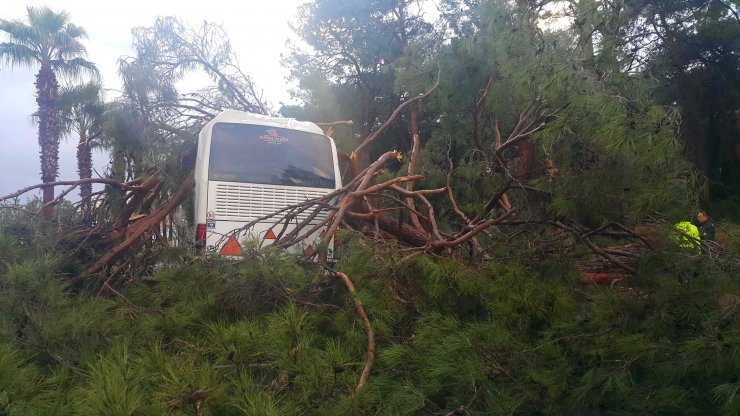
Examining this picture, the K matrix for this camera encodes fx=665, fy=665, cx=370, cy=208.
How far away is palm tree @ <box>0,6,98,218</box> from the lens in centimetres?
1750

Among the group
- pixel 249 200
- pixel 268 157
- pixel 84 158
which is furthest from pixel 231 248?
pixel 84 158

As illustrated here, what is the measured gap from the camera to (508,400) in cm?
398

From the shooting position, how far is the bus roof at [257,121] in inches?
349

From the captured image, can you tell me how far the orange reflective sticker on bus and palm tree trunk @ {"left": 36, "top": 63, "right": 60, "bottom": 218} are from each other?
13129mm

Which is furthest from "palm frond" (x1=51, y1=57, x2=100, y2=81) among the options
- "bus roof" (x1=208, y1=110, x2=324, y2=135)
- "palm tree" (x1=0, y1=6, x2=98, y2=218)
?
"bus roof" (x1=208, y1=110, x2=324, y2=135)

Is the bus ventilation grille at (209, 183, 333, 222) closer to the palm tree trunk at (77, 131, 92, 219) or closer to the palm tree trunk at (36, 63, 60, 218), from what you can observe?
the palm tree trunk at (77, 131, 92, 219)

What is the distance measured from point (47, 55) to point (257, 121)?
12.0 meters

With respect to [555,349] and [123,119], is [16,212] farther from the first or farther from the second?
[555,349]

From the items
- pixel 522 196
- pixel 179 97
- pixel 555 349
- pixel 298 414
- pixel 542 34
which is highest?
pixel 542 34

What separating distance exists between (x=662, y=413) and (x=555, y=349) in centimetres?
78

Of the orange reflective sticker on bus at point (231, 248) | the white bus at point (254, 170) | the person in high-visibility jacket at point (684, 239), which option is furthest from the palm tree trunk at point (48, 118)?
the person in high-visibility jacket at point (684, 239)

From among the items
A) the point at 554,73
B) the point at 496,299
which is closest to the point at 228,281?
the point at 496,299

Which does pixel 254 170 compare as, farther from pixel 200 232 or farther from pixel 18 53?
pixel 18 53

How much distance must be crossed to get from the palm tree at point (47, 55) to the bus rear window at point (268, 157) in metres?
10.9
